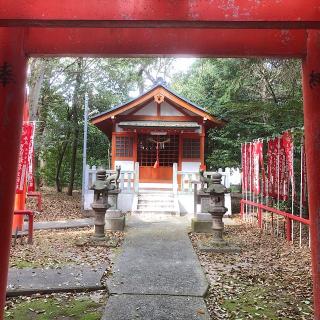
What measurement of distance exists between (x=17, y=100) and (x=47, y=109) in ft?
62.9

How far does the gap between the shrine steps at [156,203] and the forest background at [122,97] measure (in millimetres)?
4348

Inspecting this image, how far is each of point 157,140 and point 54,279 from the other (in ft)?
42.6

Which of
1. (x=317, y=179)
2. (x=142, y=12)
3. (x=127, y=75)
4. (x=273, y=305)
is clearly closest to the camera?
(x=142, y=12)

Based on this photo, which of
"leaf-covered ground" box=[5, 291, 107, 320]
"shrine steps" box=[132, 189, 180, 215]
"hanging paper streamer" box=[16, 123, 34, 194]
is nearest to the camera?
"leaf-covered ground" box=[5, 291, 107, 320]

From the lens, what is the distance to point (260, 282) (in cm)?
621

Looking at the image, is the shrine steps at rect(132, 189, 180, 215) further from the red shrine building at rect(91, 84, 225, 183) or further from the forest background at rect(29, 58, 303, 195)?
the forest background at rect(29, 58, 303, 195)

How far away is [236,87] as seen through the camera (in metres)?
16.1

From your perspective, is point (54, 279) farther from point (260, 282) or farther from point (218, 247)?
point (218, 247)

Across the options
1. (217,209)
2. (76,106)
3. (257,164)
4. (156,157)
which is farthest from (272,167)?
(76,106)

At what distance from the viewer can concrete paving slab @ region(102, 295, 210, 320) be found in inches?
178

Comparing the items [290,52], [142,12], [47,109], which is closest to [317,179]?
[290,52]

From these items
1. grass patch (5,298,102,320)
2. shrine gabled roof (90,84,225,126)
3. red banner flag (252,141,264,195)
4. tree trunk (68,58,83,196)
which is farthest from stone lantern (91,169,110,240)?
tree trunk (68,58,83,196)

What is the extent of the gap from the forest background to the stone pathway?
4.77 meters

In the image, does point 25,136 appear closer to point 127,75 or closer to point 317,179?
point 317,179
